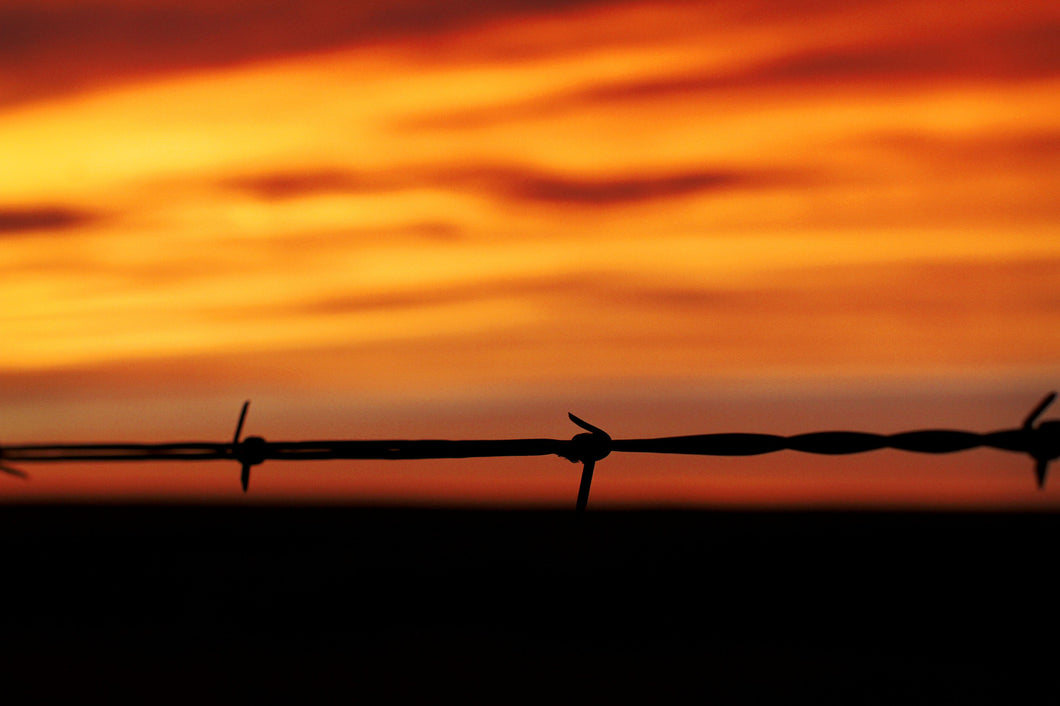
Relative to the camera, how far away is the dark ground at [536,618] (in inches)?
538

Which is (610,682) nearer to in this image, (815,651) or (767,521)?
(815,651)

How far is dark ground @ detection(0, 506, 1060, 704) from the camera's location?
13672 mm

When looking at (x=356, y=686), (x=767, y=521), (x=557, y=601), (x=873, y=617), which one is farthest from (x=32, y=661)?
(x=767, y=521)

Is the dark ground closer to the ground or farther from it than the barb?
closer to the ground

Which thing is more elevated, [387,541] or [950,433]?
[950,433]

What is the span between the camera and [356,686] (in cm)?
1298

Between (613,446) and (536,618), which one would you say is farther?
(536,618)

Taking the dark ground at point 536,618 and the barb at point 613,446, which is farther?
the dark ground at point 536,618

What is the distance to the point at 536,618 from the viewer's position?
2147cm

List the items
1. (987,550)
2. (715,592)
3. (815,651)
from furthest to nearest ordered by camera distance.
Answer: (987,550) → (715,592) → (815,651)

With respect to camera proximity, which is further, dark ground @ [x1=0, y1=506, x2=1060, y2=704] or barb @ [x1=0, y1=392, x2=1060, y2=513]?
dark ground @ [x1=0, y1=506, x2=1060, y2=704]

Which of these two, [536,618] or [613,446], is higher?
[613,446]

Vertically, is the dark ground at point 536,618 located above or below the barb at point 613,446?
below

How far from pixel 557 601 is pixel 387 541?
701 inches
